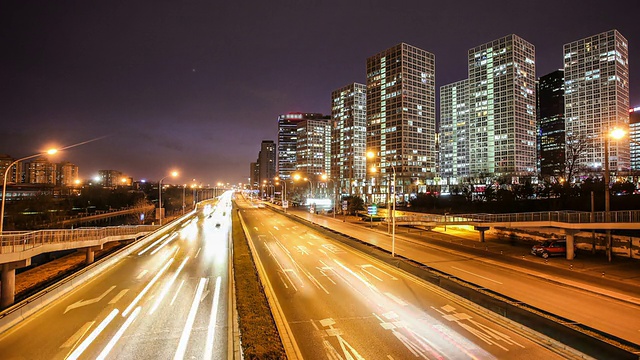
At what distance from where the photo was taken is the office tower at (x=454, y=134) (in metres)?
177

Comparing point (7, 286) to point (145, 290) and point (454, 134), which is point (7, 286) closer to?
point (145, 290)

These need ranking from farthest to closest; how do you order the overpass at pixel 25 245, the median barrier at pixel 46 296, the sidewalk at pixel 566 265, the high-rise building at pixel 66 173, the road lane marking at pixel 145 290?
the high-rise building at pixel 66 173, the overpass at pixel 25 245, the sidewalk at pixel 566 265, the road lane marking at pixel 145 290, the median barrier at pixel 46 296

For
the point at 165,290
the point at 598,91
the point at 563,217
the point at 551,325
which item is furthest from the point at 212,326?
the point at 598,91

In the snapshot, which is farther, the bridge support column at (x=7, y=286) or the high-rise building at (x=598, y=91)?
the high-rise building at (x=598, y=91)

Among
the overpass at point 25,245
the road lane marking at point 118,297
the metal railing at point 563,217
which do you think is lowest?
the road lane marking at point 118,297

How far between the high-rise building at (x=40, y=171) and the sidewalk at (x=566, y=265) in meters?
193

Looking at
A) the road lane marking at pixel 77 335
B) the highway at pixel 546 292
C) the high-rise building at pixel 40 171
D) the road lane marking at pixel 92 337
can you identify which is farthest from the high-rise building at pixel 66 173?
the highway at pixel 546 292

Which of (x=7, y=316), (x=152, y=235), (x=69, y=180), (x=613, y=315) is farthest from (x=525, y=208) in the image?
(x=69, y=180)

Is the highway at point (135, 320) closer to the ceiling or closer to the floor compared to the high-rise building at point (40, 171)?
closer to the floor

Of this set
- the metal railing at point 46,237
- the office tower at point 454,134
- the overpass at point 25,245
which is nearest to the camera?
the overpass at point 25,245

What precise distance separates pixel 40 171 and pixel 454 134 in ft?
719

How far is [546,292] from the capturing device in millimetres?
19141

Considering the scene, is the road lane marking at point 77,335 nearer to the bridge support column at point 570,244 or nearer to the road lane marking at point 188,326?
the road lane marking at point 188,326

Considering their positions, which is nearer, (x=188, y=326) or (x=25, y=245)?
(x=188, y=326)
